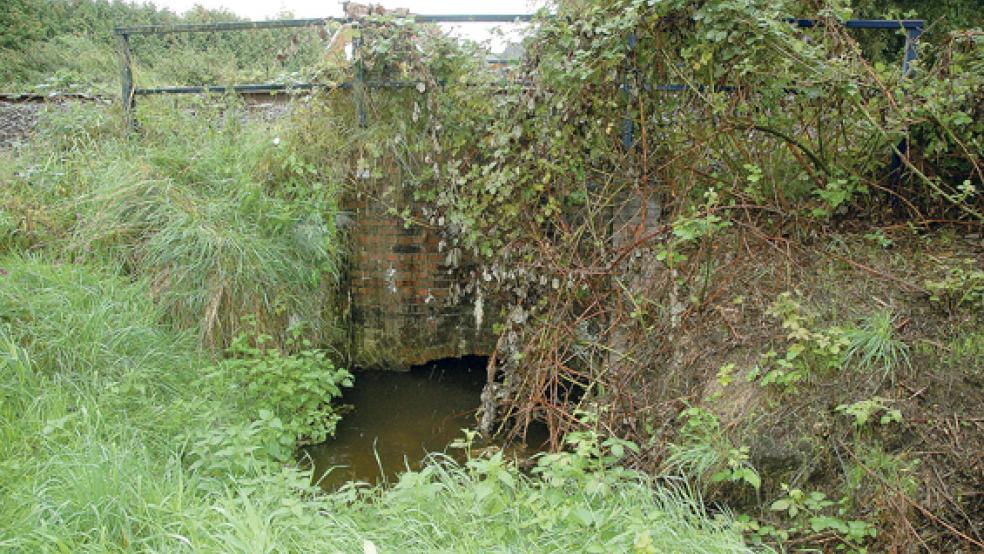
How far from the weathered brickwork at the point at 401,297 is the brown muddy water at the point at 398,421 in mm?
225

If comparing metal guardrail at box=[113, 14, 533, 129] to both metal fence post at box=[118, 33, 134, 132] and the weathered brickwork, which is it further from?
the weathered brickwork

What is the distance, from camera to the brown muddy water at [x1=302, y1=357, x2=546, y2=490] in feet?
16.4

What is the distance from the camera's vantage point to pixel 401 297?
6395mm

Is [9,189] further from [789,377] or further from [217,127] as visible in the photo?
[789,377]

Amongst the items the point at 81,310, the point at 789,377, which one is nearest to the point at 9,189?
the point at 81,310

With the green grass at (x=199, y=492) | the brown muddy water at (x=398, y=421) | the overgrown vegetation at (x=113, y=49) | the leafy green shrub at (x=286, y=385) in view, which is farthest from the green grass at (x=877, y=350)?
the overgrown vegetation at (x=113, y=49)

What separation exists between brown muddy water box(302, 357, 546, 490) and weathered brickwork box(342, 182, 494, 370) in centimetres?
22

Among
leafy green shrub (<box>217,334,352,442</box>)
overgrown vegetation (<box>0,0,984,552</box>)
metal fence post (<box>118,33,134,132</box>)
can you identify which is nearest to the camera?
overgrown vegetation (<box>0,0,984,552</box>)

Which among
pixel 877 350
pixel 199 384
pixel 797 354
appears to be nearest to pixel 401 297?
pixel 199 384

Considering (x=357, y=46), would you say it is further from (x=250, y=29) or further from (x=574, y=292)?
(x=574, y=292)

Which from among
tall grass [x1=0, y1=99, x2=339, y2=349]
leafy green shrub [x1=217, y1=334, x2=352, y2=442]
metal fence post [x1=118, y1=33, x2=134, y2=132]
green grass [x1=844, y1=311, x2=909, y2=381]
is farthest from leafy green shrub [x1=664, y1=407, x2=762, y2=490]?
metal fence post [x1=118, y1=33, x2=134, y2=132]

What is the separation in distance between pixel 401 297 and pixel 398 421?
125cm

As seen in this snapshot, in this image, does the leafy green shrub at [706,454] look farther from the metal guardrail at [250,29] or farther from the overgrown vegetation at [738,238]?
the metal guardrail at [250,29]

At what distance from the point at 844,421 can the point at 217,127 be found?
5884 millimetres
